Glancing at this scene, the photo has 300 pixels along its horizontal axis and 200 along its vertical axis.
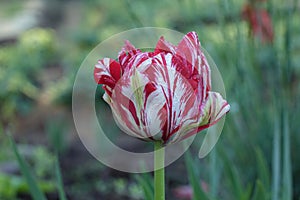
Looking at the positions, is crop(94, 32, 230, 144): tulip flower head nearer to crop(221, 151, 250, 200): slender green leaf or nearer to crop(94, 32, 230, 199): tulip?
crop(94, 32, 230, 199): tulip

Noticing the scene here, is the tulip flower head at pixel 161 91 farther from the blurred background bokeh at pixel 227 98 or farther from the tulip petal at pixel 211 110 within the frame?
the blurred background bokeh at pixel 227 98

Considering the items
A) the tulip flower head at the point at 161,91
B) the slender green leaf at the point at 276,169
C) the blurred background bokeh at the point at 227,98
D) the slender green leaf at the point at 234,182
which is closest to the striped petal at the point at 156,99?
the tulip flower head at the point at 161,91

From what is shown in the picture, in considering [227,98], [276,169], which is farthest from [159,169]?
[227,98]

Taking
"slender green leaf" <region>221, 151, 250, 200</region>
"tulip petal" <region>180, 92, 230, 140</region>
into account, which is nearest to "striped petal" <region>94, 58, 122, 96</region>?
"tulip petal" <region>180, 92, 230, 140</region>

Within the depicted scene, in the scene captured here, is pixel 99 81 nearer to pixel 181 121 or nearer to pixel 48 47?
pixel 181 121

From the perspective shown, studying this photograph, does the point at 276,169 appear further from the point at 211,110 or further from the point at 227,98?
the point at 211,110

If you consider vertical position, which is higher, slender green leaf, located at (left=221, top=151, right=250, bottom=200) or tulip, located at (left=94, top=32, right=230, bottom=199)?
tulip, located at (left=94, top=32, right=230, bottom=199)
